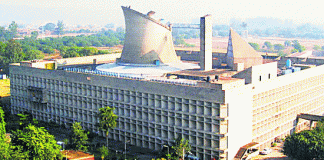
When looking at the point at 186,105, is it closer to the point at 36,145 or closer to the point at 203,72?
the point at 203,72

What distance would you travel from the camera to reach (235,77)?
66.0 metres

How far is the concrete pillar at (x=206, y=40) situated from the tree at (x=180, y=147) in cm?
1662

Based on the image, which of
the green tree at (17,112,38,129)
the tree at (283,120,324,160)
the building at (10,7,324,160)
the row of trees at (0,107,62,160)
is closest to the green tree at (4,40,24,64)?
the building at (10,7,324,160)

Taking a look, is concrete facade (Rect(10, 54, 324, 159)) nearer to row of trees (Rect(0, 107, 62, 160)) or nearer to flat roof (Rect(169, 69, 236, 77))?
flat roof (Rect(169, 69, 236, 77))

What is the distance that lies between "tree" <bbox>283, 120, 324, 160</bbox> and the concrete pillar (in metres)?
18.3

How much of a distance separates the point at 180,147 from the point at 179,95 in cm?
719

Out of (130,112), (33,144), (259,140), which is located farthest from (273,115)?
(33,144)

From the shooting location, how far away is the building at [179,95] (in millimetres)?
59375

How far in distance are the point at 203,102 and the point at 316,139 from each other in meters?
14.5

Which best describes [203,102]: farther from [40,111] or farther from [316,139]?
[40,111]

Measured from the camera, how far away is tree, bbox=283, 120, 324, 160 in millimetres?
56500

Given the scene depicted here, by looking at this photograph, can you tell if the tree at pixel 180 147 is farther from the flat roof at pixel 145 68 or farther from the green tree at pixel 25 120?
the green tree at pixel 25 120

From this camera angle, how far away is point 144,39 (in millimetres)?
79312

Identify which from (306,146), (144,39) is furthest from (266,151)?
(144,39)
